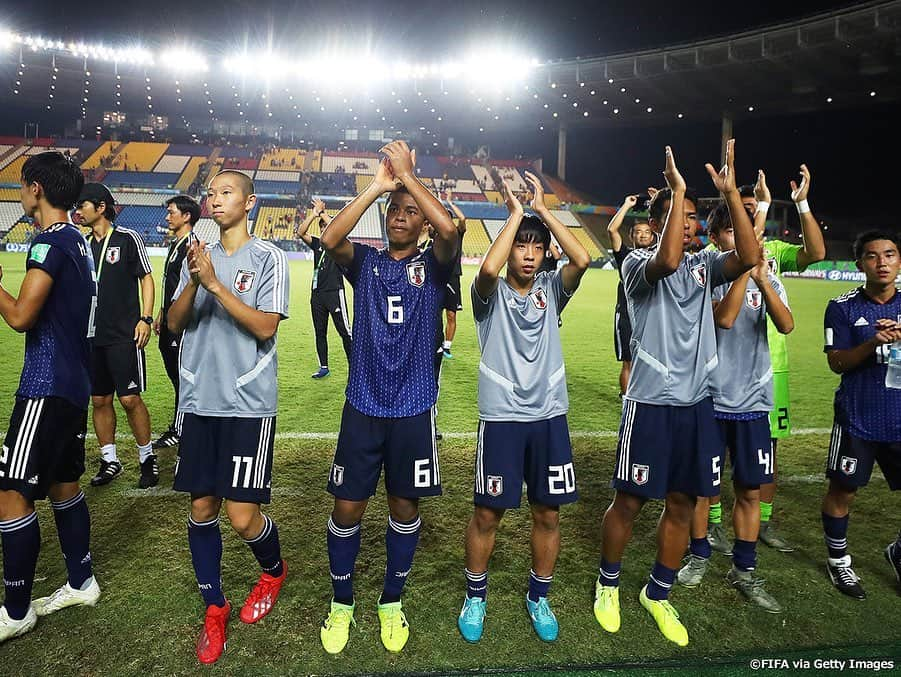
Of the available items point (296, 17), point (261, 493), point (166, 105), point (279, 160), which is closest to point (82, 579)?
point (261, 493)

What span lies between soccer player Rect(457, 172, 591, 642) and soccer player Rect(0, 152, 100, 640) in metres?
1.79

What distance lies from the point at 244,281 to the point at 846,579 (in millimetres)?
3348

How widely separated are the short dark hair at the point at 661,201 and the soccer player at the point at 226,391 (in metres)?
1.78

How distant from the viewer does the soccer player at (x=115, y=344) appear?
14.3 feet

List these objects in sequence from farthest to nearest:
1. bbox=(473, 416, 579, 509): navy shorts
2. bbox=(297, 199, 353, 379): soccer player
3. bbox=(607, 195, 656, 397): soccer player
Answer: bbox=(297, 199, 353, 379): soccer player, bbox=(607, 195, 656, 397): soccer player, bbox=(473, 416, 579, 509): navy shorts

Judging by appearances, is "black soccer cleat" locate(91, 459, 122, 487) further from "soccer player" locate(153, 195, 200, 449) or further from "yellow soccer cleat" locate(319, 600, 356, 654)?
"yellow soccer cleat" locate(319, 600, 356, 654)

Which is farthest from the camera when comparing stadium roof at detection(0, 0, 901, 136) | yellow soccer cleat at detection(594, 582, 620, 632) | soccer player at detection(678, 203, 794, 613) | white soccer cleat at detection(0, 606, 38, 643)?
stadium roof at detection(0, 0, 901, 136)

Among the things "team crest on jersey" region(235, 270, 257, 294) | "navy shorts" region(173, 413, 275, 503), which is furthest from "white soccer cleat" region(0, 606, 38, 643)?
"team crest on jersey" region(235, 270, 257, 294)

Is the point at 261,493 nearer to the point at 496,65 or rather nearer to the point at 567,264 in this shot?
the point at 567,264

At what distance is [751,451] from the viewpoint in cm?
308

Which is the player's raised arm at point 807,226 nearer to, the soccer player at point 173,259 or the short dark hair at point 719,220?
the short dark hair at point 719,220

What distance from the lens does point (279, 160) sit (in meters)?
49.3

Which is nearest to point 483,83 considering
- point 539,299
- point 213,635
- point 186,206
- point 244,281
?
point 186,206

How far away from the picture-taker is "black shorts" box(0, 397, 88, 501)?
2.58m
